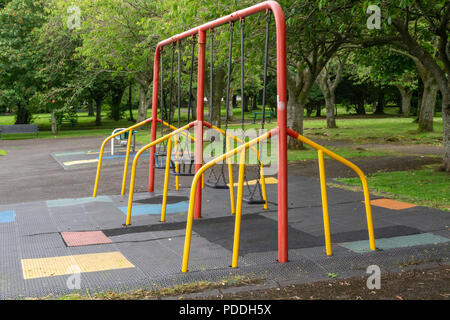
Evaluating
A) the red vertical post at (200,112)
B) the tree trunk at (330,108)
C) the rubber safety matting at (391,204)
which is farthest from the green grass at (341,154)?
the tree trunk at (330,108)

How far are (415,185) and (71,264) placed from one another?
6638 millimetres

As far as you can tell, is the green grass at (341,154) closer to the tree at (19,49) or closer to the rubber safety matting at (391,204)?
the rubber safety matting at (391,204)

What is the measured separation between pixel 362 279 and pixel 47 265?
117 inches

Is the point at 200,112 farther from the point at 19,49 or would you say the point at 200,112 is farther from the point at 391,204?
the point at 19,49

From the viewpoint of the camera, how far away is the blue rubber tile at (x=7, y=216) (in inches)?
285

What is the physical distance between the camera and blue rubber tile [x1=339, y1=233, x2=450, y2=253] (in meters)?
5.57

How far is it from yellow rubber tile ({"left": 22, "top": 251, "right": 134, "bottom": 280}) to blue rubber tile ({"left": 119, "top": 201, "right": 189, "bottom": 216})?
7.28 ft

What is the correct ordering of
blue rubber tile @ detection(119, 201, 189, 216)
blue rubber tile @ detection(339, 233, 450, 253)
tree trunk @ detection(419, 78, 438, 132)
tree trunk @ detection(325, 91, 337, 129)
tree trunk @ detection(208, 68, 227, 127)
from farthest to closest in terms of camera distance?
tree trunk @ detection(325, 91, 337, 129) < tree trunk @ detection(419, 78, 438, 132) < tree trunk @ detection(208, 68, 227, 127) < blue rubber tile @ detection(119, 201, 189, 216) < blue rubber tile @ detection(339, 233, 450, 253)

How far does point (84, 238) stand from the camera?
6.25 m

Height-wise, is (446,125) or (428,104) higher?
(428,104)

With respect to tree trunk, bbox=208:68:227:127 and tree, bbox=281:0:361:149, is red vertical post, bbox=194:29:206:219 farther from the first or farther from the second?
tree trunk, bbox=208:68:227:127

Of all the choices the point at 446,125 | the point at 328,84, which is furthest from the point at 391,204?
the point at 328,84

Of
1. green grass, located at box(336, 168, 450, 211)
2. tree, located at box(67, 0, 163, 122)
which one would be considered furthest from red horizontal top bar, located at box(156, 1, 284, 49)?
tree, located at box(67, 0, 163, 122)

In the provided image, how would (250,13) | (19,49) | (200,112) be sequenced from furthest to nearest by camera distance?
(19,49)
(200,112)
(250,13)
